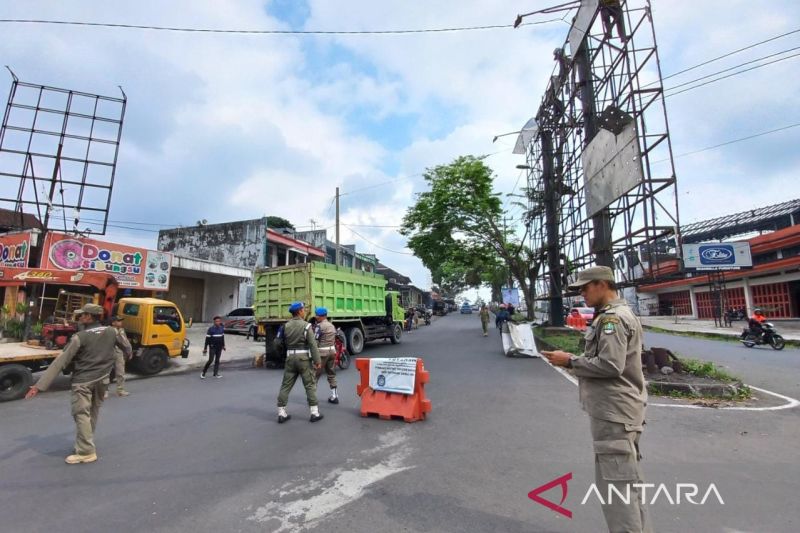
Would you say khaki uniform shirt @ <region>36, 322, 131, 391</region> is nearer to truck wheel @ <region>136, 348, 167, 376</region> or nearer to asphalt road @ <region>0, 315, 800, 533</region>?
asphalt road @ <region>0, 315, 800, 533</region>

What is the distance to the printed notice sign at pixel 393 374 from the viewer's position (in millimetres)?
6051

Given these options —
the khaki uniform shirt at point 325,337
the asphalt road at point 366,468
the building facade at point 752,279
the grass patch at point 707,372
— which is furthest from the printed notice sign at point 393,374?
the building facade at point 752,279

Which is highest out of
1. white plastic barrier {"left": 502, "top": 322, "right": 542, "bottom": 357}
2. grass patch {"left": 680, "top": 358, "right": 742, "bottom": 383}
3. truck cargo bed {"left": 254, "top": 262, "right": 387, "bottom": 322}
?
truck cargo bed {"left": 254, "top": 262, "right": 387, "bottom": 322}

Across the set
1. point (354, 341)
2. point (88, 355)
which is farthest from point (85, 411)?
point (354, 341)

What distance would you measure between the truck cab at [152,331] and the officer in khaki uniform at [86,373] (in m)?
6.45

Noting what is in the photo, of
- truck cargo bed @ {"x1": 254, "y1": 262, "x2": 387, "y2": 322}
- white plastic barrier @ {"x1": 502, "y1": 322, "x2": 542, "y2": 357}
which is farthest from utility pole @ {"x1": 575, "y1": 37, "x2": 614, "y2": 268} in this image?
truck cargo bed @ {"x1": 254, "y1": 262, "x2": 387, "y2": 322}

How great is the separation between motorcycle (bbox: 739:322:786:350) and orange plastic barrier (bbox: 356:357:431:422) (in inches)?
547

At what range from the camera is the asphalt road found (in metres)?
3.12

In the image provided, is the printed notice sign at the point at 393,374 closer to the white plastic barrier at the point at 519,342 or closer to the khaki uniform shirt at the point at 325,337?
the khaki uniform shirt at the point at 325,337

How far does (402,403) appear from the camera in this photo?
5984mm

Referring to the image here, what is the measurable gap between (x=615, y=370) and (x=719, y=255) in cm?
2813

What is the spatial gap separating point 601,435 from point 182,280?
23218mm

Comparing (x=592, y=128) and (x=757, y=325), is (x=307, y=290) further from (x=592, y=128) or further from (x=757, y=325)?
(x=757, y=325)

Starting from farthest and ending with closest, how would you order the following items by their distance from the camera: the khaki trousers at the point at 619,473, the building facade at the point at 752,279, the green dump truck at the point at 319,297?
the building facade at the point at 752,279 < the green dump truck at the point at 319,297 < the khaki trousers at the point at 619,473
